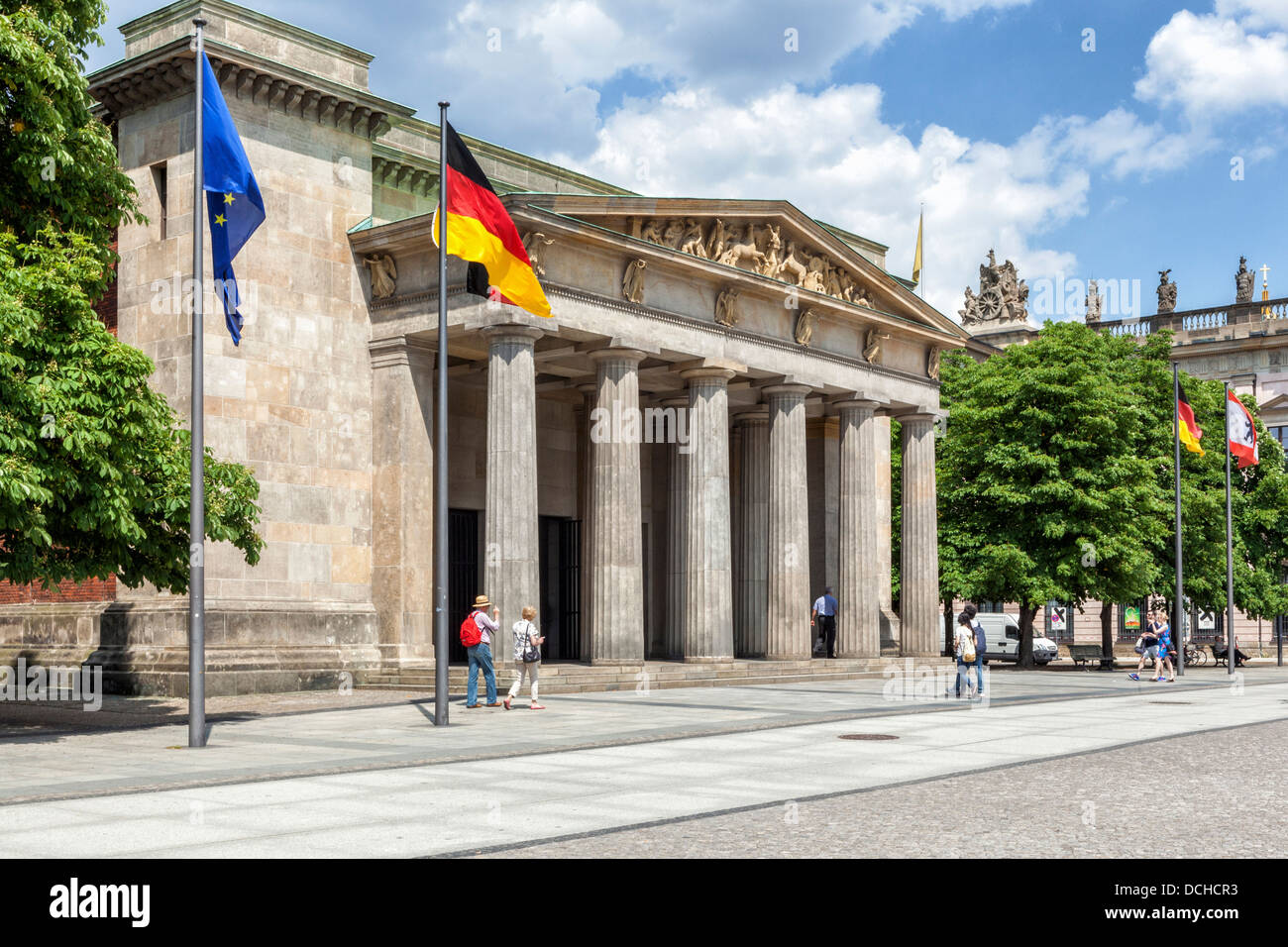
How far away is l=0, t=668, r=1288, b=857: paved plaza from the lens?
10.7 m

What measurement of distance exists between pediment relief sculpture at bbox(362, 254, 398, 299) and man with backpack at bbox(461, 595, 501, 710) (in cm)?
1034

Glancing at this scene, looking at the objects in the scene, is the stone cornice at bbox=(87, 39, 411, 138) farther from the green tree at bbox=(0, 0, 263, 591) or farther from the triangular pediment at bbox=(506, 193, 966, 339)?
the green tree at bbox=(0, 0, 263, 591)

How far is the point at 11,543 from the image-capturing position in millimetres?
19531

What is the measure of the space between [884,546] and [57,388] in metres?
32.7

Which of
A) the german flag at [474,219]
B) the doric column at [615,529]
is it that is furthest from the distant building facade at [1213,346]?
the german flag at [474,219]

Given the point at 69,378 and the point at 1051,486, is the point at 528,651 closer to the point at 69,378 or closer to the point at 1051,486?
the point at 69,378

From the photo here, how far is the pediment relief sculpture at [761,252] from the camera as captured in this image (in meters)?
34.8

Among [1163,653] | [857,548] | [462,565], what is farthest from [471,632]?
[1163,653]

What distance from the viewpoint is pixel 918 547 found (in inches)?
1702

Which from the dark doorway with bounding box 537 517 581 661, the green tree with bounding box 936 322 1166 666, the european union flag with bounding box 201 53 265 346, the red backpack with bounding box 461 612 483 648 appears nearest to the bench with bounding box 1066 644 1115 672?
the green tree with bounding box 936 322 1166 666

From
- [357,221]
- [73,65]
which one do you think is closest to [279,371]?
[357,221]

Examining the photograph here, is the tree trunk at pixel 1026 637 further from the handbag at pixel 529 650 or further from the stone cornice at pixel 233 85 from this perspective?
the stone cornice at pixel 233 85

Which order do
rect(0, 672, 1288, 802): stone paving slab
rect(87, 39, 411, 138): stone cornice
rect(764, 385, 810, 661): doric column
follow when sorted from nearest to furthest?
1. rect(0, 672, 1288, 802): stone paving slab
2. rect(87, 39, 411, 138): stone cornice
3. rect(764, 385, 810, 661): doric column
